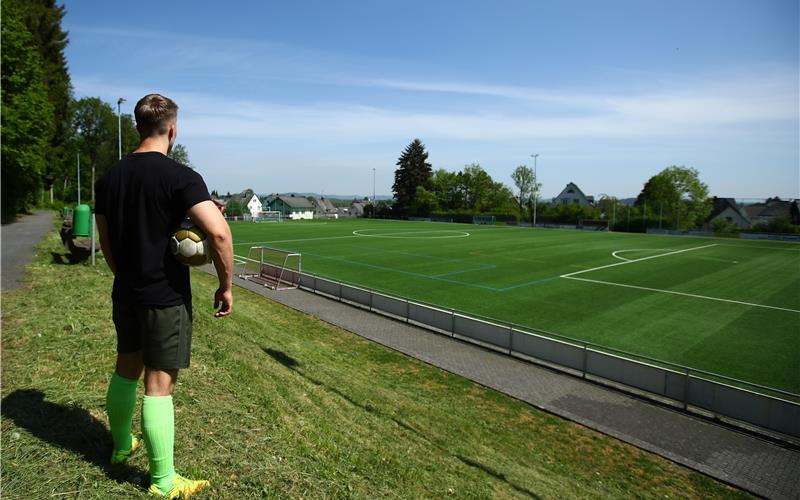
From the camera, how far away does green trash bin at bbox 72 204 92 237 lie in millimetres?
14203

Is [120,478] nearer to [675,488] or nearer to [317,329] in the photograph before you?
[675,488]

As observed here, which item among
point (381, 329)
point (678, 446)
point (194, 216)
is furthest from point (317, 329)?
point (194, 216)

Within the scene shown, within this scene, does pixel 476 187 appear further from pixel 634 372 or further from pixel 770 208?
pixel 634 372

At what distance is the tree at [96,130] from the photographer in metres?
89.1

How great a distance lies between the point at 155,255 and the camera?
115 inches

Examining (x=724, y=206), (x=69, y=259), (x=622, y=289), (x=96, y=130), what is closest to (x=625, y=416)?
(x=622, y=289)

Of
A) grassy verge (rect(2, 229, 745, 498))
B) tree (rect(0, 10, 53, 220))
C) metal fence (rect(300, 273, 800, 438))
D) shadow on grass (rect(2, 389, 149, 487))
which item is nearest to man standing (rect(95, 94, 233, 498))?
shadow on grass (rect(2, 389, 149, 487))

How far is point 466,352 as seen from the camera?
12969mm

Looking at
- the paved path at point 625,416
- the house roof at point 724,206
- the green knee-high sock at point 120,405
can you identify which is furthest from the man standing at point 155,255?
the house roof at point 724,206

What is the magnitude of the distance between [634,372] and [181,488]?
1023 cm

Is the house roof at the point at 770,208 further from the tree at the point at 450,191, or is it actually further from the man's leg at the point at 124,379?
the man's leg at the point at 124,379

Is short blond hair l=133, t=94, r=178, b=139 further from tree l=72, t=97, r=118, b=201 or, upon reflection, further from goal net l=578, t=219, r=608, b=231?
tree l=72, t=97, r=118, b=201

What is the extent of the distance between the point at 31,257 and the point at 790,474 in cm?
2103

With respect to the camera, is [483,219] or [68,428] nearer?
[68,428]
